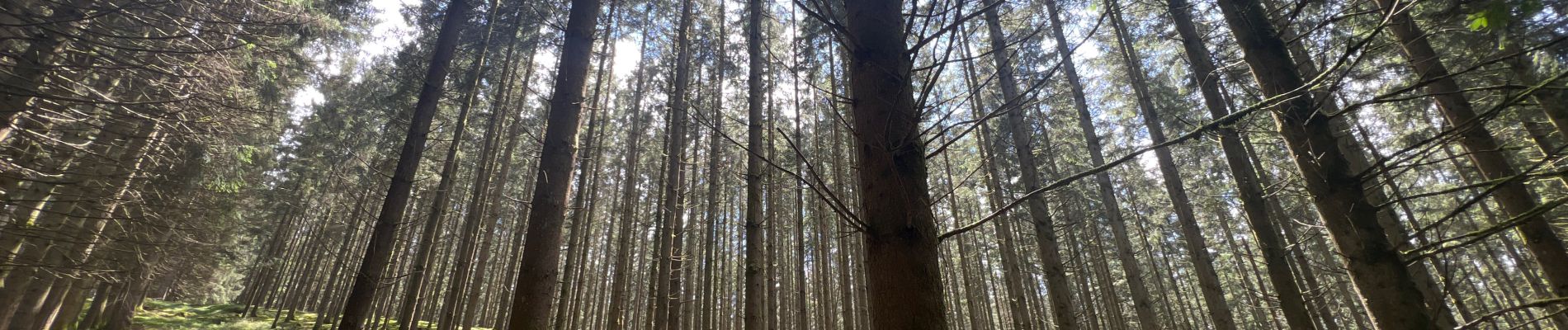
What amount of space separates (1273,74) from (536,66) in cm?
1580

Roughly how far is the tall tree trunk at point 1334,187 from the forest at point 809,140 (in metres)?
0.02

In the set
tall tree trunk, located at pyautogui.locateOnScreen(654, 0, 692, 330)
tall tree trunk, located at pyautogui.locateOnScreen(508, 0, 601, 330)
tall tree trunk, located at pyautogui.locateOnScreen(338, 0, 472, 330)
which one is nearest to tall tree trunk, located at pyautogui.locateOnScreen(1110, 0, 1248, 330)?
tall tree trunk, located at pyautogui.locateOnScreen(508, 0, 601, 330)

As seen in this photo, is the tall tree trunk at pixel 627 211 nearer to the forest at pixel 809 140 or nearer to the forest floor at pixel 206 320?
the forest at pixel 809 140

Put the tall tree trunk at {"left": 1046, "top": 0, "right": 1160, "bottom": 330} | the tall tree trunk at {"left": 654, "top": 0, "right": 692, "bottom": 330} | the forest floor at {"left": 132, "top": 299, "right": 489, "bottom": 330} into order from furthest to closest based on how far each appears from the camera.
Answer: the forest floor at {"left": 132, "top": 299, "right": 489, "bottom": 330}
the tall tree trunk at {"left": 654, "top": 0, "right": 692, "bottom": 330}
the tall tree trunk at {"left": 1046, "top": 0, "right": 1160, "bottom": 330}

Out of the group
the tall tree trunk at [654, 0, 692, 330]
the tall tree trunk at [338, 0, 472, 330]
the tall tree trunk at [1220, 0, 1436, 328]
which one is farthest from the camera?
the tall tree trunk at [654, 0, 692, 330]

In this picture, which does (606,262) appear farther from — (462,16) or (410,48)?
(462,16)

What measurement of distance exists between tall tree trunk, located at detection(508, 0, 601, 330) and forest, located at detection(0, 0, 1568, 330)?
0.08 ft

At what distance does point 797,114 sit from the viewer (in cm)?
975

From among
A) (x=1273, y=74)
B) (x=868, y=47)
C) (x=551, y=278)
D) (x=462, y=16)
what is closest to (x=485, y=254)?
(x=462, y=16)

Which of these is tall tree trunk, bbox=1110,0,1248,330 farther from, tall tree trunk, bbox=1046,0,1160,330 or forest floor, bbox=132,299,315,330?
forest floor, bbox=132,299,315,330

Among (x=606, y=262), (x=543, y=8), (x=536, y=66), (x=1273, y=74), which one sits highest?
A: (x=536, y=66)

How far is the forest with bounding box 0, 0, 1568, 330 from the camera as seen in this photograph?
2.47 meters

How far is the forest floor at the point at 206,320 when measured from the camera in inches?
657

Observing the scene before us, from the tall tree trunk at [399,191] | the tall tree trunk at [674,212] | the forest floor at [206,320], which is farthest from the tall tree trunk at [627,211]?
the forest floor at [206,320]
